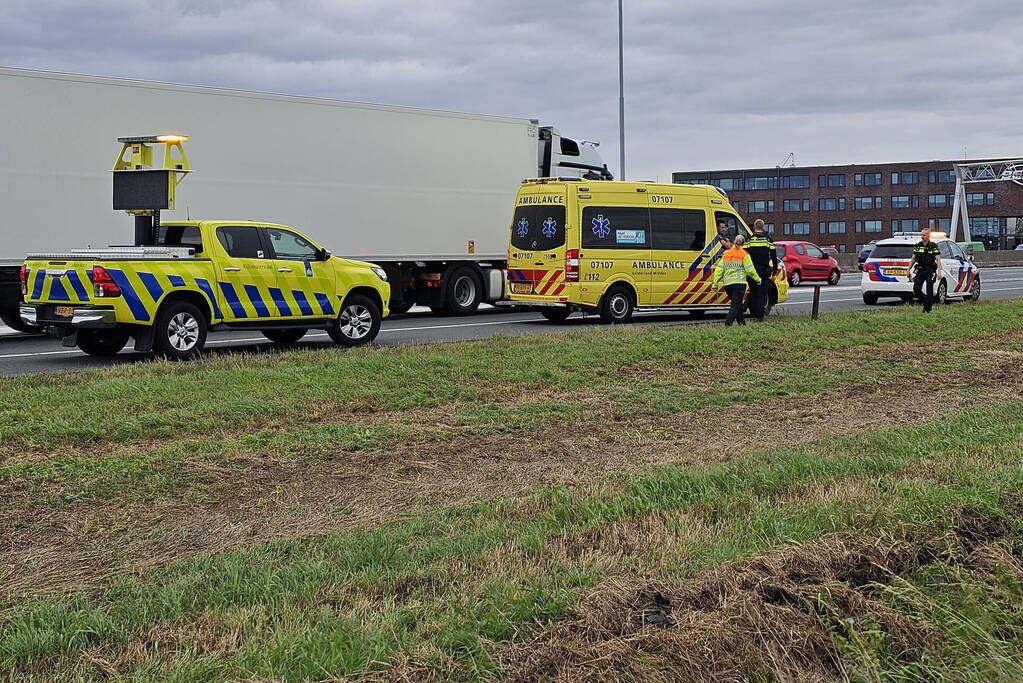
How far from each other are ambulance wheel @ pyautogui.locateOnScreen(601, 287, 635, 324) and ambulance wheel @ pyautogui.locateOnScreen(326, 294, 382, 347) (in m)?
5.08

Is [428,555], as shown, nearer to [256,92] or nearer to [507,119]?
[256,92]

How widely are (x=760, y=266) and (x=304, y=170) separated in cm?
811

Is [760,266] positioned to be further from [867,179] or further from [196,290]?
[867,179]

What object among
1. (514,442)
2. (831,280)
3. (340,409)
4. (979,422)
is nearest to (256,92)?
(340,409)

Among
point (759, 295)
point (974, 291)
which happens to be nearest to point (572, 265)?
point (759, 295)

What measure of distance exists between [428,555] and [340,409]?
4413mm

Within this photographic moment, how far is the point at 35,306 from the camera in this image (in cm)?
1419

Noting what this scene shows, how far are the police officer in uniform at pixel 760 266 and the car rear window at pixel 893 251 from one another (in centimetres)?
686

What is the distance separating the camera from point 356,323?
16.4 m

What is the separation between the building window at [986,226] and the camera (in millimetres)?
110562

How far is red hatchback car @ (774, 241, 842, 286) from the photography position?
39.4 metres

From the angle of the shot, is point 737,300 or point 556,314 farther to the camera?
point 556,314

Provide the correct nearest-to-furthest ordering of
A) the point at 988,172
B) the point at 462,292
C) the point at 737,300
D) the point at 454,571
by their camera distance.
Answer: the point at 454,571
the point at 737,300
the point at 462,292
the point at 988,172

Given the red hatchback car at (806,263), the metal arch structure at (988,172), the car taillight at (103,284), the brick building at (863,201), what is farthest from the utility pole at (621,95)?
the brick building at (863,201)
